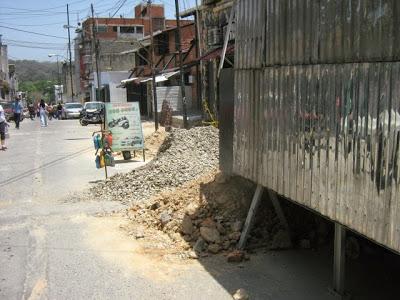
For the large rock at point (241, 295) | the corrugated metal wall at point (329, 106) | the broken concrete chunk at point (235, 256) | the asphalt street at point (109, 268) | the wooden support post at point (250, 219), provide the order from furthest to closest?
the wooden support post at point (250, 219), the broken concrete chunk at point (235, 256), the asphalt street at point (109, 268), the large rock at point (241, 295), the corrugated metal wall at point (329, 106)

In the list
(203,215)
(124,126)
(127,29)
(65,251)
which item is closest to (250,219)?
(203,215)

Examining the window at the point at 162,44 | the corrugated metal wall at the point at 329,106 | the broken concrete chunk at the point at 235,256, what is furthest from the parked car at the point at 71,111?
the corrugated metal wall at the point at 329,106

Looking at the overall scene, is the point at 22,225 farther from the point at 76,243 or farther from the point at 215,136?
the point at 215,136

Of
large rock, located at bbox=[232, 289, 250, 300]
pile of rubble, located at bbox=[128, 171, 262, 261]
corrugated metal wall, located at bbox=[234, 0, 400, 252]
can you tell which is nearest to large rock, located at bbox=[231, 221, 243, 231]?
pile of rubble, located at bbox=[128, 171, 262, 261]

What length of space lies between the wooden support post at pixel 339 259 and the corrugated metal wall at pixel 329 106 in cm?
43

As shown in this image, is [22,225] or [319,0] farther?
[22,225]

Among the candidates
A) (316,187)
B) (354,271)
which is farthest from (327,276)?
(316,187)

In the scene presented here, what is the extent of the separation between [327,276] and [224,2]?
13.4 m

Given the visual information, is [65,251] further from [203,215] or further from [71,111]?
[71,111]

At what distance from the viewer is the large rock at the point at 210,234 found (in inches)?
291

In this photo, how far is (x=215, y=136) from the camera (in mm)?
13398

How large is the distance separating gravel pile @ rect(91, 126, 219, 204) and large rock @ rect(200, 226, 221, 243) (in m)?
2.98

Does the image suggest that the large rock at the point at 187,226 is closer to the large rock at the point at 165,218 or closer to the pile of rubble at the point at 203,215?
the pile of rubble at the point at 203,215

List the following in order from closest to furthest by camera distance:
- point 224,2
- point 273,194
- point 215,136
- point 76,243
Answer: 1. point 273,194
2. point 76,243
3. point 215,136
4. point 224,2
